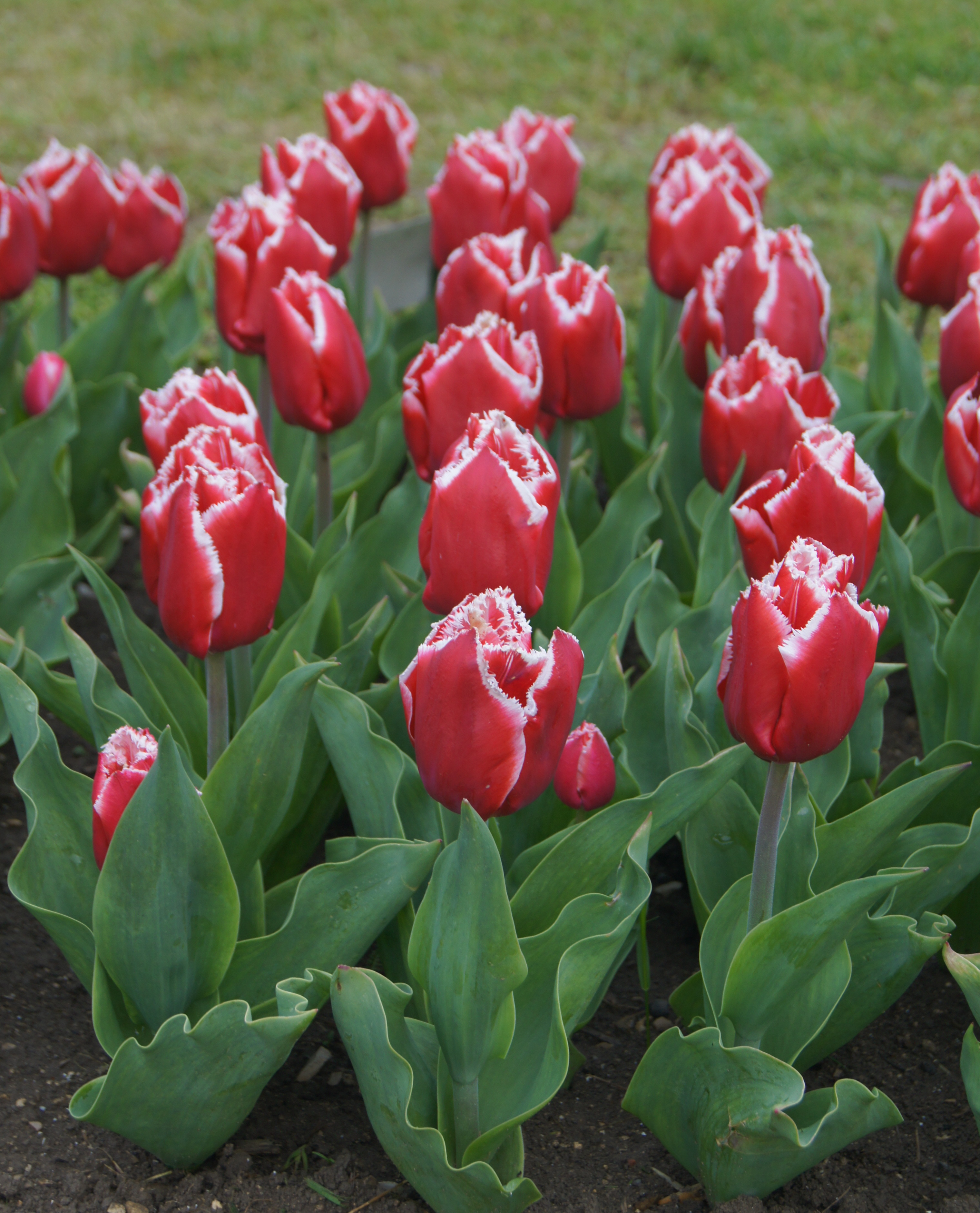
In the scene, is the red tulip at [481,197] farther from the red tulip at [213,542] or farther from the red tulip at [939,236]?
the red tulip at [213,542]

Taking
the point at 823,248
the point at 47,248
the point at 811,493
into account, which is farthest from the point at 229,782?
the point at 823,248

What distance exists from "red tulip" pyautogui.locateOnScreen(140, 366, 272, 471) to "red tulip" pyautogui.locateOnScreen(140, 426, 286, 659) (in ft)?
0.29

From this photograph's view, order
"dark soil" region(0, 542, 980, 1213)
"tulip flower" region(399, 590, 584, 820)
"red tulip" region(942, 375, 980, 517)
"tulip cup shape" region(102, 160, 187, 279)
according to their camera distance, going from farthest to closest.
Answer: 1. "tulip cup shape" region(102, 160, 187, 279)
2. "red tulip" region(942, 375, 980, 517)
3. "dark soil" region(0, 542, 980, 1213)
4. "tulip flower" region(399, 590, 584, 820)

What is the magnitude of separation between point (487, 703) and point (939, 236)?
1697 millimetres

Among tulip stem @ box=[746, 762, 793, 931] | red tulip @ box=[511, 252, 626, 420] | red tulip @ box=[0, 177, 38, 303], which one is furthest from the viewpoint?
red tulip @ box=[0, 177, 38, 303]

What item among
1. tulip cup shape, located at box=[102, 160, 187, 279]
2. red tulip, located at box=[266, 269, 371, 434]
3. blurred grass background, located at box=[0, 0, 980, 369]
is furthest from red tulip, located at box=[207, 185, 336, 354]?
blurred grass background, located at box=[0, 0, 980, 369]

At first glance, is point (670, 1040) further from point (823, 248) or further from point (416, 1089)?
point (823, 248)

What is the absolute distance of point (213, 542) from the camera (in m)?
1.39

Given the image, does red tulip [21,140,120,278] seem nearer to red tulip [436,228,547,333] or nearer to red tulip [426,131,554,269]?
red tulip [426,131,554,269]

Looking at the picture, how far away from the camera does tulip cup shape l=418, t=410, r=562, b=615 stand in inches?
52.8

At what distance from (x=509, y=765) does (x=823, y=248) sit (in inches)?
169

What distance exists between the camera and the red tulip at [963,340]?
6.65 ft

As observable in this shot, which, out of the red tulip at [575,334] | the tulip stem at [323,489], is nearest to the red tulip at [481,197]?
the red tulip at [575,334]

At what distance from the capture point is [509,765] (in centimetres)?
Answer: 120
